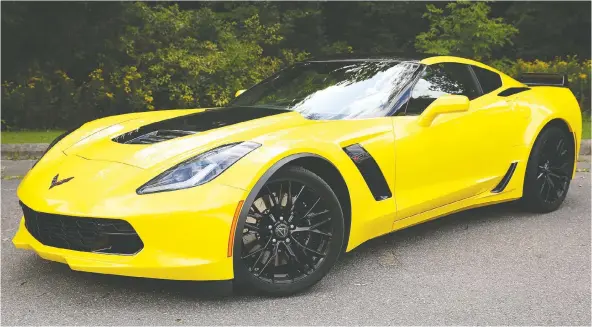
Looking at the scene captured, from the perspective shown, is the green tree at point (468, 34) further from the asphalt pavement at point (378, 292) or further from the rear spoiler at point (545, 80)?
the asphalt pavement at point (378, 292)

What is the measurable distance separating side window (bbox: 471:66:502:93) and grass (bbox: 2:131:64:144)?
19.5 feet

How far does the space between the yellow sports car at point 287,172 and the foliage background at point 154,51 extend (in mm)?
6451

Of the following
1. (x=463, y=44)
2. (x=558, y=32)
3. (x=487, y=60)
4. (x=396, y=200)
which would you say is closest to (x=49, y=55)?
(x=463, y=44)

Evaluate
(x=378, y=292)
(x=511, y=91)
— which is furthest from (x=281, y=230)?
(x=511, y=91)

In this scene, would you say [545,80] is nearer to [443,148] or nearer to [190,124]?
[443,148]

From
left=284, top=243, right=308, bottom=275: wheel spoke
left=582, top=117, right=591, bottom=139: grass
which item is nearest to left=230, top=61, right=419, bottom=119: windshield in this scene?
left=284, top=243, right=308, bottom=275: wheel spoke

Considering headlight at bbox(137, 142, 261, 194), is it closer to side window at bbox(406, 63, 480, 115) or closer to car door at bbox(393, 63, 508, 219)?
car door at bbox(393, 63, 508, 219)

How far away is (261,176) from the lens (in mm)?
3385

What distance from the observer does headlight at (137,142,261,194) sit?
10.8 ft

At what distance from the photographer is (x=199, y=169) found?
3.37m

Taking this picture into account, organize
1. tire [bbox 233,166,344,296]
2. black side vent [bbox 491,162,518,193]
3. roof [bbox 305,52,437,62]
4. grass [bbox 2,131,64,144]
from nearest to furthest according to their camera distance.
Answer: tire [bbox 233,166,344,296] → roof [bbox 305,52,437,62] → black side vent [bbox 491,162,518,193] → grass [bbox 2,131,64,144]

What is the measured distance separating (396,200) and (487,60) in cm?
1053

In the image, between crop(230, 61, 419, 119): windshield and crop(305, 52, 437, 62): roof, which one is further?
crop(305, 52, 437, 62): roof

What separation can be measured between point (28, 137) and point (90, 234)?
661 centimetres
